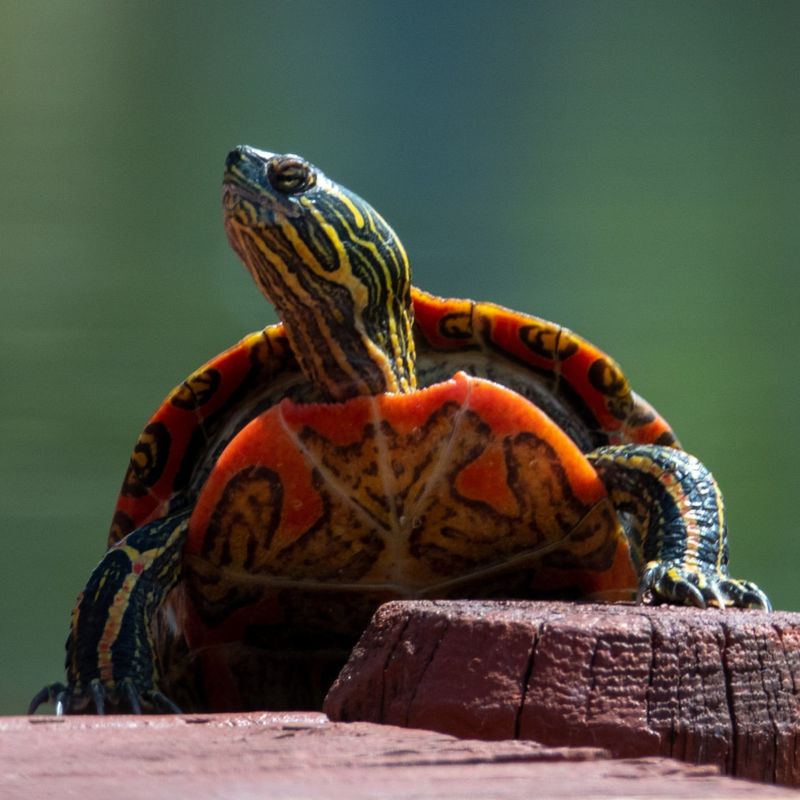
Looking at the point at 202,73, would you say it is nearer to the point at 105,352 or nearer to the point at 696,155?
the point at 105,352

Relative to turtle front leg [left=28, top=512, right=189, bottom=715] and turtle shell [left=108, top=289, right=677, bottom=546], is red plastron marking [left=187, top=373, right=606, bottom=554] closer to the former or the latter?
turtle front leg [left=28, top=512, right=189, bottom=715]

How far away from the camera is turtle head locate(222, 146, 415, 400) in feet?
7.15

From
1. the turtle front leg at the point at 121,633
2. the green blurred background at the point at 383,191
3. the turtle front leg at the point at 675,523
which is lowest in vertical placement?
the turtle front leg at the point at 121,633

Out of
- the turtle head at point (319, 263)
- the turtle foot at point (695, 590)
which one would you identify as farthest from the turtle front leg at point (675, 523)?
the turtle head at point (319, 263)

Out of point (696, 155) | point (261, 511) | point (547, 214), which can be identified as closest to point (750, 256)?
point (696, 155)

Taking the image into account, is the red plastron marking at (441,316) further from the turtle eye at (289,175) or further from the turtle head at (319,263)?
the turtle eye at (289,175)

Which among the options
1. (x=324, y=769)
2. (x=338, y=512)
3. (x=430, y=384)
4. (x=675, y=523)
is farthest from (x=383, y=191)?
(x=324, y=769)

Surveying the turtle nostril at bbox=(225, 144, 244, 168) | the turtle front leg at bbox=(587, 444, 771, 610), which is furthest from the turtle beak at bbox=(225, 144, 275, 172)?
the turtle front leg at bbox=(587, 444, 771, 610)

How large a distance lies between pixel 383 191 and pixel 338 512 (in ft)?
20.9

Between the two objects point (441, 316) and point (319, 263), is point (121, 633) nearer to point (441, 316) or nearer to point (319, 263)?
point (319, 263)

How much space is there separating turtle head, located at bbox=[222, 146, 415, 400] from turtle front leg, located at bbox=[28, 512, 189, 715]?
1.37ft

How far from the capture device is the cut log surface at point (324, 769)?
1.90 ft

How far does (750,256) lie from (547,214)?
1474 mm

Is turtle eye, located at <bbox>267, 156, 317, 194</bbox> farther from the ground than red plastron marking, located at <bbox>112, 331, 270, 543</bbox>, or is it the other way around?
turtle eye, located at <bbox>267, 156, 317, 194</bbox>
